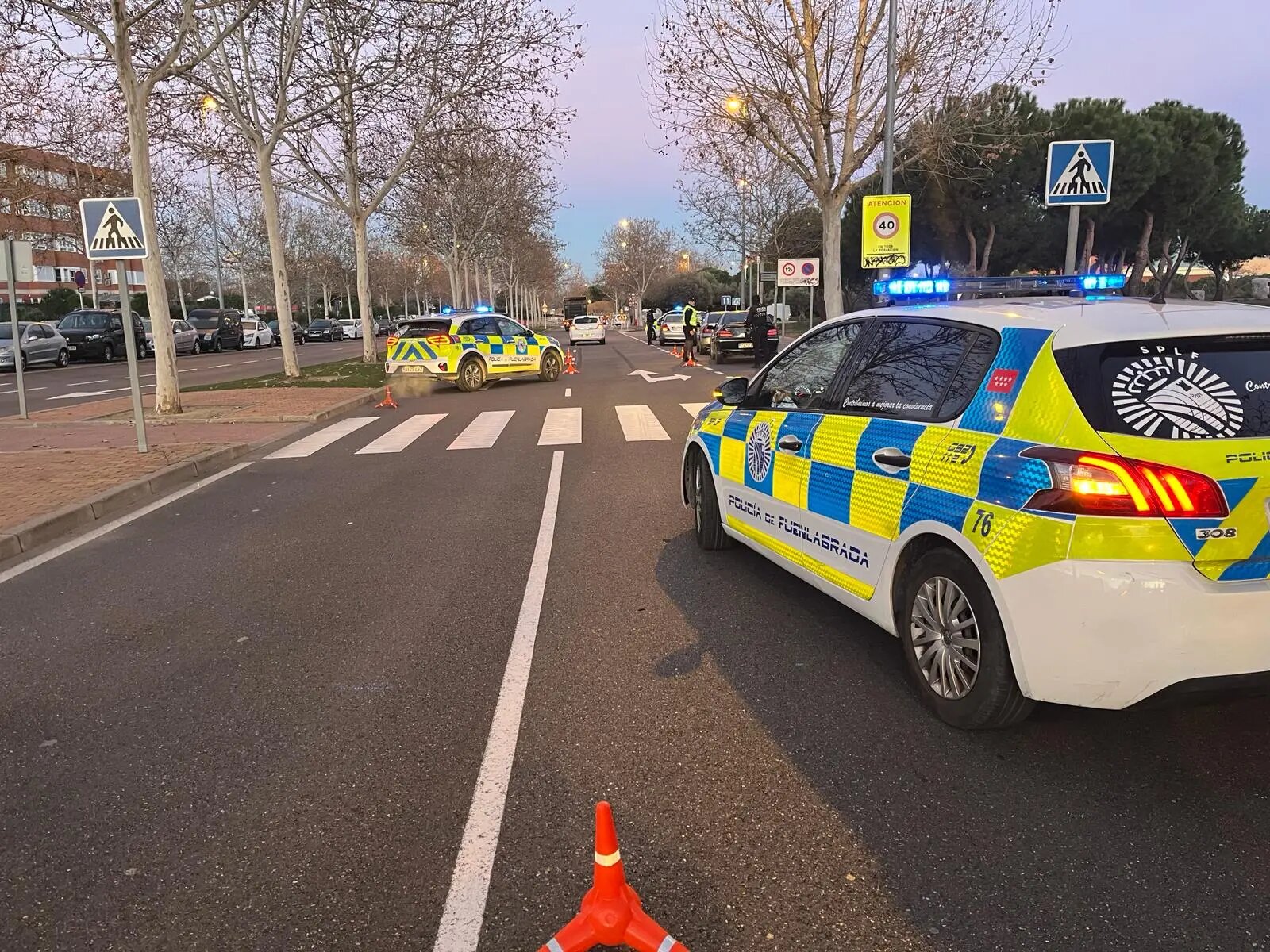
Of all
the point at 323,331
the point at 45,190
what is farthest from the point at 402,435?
the point at 323,331

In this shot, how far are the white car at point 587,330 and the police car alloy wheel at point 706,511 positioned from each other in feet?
140

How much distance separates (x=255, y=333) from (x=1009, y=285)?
47.3 meters

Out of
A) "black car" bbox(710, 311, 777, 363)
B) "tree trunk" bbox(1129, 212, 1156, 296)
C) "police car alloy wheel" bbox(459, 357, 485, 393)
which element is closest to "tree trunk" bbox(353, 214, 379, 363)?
"police car alloy wheel" bbox(459, 357, 485, 393)

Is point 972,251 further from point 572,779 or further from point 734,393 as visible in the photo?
point 572,779

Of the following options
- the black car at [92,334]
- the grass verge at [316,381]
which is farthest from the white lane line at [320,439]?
the black car at [92,334]

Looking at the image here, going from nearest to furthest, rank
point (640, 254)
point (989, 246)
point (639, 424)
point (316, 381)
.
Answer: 1. point (639, 424)
2. point (316, 381)
3. point (989, 246)
4. point (640, 254)

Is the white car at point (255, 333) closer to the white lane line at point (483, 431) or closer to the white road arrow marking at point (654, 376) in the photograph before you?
the white road arrow marking at point (654, 376)

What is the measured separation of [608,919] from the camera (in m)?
2.08

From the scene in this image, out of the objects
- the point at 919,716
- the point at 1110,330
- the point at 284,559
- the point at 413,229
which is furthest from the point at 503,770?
the point at 413,229

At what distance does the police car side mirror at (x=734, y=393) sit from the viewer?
5523 mm

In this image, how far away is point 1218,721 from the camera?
3.45 meters

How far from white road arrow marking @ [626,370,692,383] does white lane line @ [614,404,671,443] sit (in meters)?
5.77

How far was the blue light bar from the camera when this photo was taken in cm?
478

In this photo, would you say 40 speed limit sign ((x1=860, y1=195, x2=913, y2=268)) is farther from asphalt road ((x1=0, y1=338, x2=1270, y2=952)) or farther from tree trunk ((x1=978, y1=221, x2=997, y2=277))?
tree trunk ((x1=978, y1=221, x2=997, y2=277))
